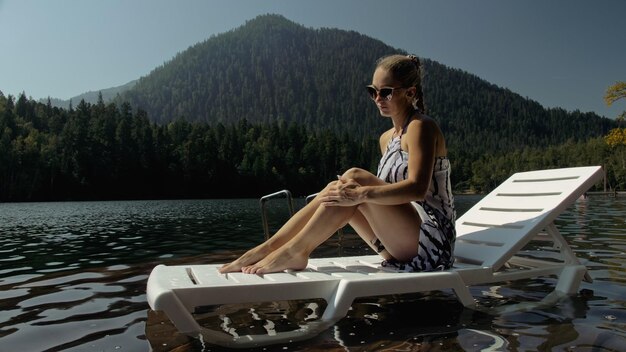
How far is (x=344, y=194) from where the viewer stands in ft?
11.7

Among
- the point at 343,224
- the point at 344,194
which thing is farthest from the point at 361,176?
the point at 343,224

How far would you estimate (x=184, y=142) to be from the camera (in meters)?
97.4

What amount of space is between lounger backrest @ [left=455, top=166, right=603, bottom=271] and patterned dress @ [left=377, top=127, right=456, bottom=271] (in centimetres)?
51

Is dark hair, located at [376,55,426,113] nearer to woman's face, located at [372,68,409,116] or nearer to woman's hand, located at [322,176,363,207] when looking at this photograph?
woman's face, located at [372,68,409,116]

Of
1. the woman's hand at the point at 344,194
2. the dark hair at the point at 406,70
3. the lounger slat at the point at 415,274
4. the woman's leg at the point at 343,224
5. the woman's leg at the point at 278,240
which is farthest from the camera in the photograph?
the dark hair at the point at 406,70

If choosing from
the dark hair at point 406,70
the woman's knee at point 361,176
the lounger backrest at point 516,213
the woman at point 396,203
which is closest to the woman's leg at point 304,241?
the woman at point 396,203

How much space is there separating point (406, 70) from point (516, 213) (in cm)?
193

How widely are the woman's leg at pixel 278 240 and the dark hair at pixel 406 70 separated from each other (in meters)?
0.95

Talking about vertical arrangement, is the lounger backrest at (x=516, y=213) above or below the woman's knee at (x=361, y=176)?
below

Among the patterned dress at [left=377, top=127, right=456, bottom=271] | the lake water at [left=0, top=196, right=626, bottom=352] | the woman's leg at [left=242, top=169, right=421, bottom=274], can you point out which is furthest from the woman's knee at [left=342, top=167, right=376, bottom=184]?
the lake water at [left=0, top=196, right=626, bottom=352]

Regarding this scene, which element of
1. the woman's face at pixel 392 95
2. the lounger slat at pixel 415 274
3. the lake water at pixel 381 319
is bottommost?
the lake water at pixel 381 319

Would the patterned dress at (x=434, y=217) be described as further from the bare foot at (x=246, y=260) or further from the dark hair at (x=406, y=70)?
the bare foot at (x=246, y=260)

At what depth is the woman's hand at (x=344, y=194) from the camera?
3.54 m

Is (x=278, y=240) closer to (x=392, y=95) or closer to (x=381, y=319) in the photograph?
(x=381, y=319)
